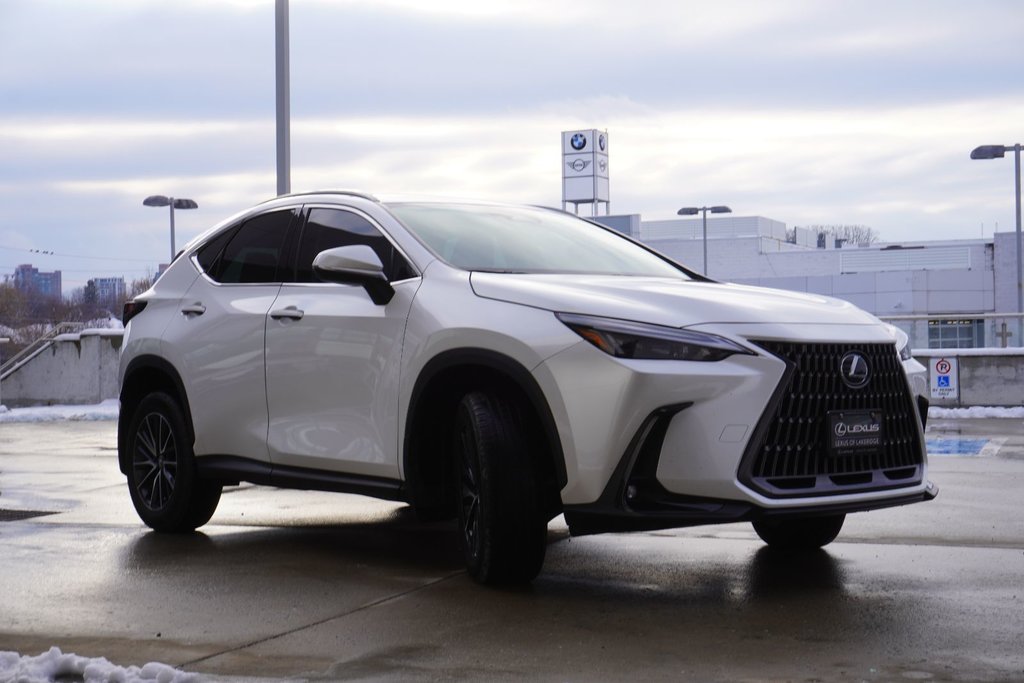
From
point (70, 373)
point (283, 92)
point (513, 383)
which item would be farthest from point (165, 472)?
point (70, 373)

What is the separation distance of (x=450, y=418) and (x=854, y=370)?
1835mm

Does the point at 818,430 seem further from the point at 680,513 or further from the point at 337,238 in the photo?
the point at 337,238

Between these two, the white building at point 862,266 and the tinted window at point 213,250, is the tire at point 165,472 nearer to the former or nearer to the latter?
the tinted window at point 213,250

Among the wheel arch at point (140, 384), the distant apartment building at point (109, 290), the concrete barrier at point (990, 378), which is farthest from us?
the distant apartment building at point (109, 290)

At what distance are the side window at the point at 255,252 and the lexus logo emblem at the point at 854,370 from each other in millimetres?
3164

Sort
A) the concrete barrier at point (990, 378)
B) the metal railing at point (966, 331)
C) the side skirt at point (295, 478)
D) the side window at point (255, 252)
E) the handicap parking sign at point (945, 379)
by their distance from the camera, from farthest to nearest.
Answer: the metal railing at point (966, 331), the handicap parking sign at point (945, 379), the concrete barrier at point (990, 378), the side window at point (255, 252), the side skirt at point (295, 478)

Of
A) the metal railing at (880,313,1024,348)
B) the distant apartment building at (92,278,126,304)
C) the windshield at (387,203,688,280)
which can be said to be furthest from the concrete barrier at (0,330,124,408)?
the distant apartment building at (92,278,126,304)

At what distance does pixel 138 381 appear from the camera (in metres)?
8.67

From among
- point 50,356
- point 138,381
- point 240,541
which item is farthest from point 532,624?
point 50,356

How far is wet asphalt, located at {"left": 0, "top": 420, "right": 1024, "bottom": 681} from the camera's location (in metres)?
4.97

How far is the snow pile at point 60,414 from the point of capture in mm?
21094

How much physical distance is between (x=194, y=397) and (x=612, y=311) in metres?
3.08

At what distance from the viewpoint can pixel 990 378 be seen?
20953 mm

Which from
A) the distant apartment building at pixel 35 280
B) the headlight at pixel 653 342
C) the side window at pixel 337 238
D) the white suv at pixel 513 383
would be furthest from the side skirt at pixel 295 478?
the distant apartment building at pixel 35 280
